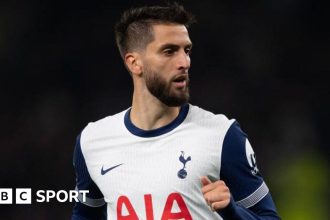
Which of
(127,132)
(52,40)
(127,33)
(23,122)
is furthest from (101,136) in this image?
(52,40)

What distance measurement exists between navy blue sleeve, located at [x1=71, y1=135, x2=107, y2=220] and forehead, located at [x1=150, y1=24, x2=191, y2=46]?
71cm

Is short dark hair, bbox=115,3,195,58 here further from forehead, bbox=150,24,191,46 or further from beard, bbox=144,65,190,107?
beard, bbox=144,65,190,107

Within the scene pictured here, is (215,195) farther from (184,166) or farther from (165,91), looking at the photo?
(165,91)

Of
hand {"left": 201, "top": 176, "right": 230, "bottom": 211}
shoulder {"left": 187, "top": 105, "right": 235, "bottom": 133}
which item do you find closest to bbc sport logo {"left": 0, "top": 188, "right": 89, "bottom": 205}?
shoulder {"left": 187, "top": 105, "right": 235, "bottom": 133}

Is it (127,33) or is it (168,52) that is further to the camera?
(127,33)

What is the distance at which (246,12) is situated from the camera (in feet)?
A: 27.4

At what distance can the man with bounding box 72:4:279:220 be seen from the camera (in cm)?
332

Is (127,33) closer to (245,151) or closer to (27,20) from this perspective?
(245,151)

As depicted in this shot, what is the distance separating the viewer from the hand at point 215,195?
2.90 m

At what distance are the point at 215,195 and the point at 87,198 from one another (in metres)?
1.04

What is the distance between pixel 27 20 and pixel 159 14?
15.4 feet

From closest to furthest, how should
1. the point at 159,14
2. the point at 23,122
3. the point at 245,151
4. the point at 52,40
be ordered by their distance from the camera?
the point at 245,151
the point at 159,14
the point at 23,122
the point at 52,40

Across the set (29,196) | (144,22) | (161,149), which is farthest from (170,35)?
(29,196)

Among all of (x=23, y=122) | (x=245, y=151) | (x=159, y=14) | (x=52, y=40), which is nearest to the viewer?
(x=245, y=151)
